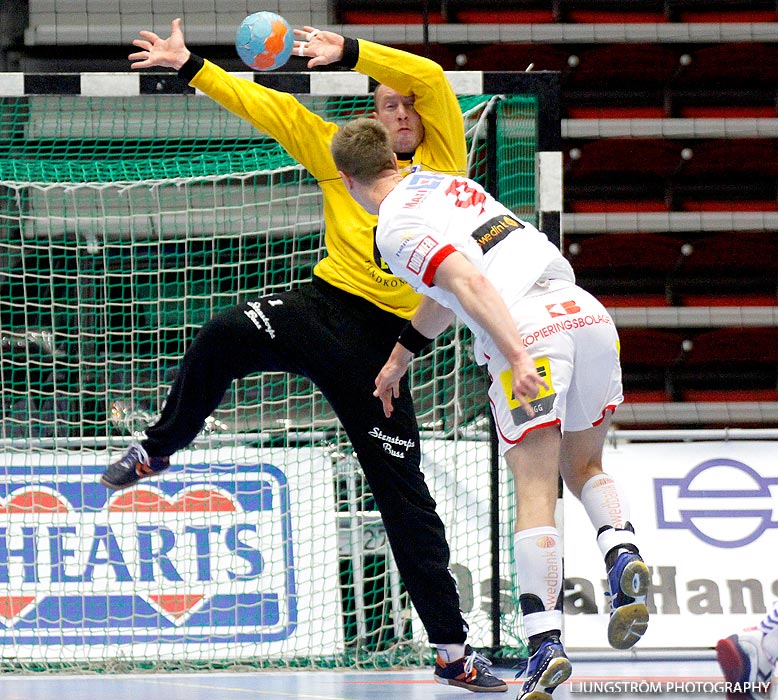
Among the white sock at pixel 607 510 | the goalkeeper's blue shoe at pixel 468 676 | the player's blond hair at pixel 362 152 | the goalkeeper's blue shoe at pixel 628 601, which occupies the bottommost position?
the goalkeeper's blue shoe at pixel 468 676

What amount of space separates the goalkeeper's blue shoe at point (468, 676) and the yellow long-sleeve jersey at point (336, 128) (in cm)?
137

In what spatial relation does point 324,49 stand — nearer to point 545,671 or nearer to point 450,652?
point 450,652

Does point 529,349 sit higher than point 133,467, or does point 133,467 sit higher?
point 529,349

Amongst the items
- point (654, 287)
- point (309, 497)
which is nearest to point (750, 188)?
point (654, 287)

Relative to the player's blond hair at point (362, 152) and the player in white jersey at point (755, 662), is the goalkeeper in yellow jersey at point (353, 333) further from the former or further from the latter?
the player in white jersey at point (755, 662)

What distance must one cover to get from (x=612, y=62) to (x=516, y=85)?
5.89 meters

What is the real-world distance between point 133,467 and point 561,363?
6.39 feet

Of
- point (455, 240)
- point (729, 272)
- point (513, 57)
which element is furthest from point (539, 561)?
point (513, 57)

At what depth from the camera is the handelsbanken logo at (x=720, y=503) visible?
5.93 meters

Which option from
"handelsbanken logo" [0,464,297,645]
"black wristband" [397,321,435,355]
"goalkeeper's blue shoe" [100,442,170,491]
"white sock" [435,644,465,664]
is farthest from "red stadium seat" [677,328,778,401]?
"black wristband" [397,321,435,355]

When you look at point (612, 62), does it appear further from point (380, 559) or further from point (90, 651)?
point (90, 651)

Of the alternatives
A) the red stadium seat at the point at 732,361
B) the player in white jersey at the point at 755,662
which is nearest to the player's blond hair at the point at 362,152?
the player in white jersey at the point at 755,662

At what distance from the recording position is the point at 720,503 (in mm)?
5973

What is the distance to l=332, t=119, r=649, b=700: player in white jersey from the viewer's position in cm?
354
